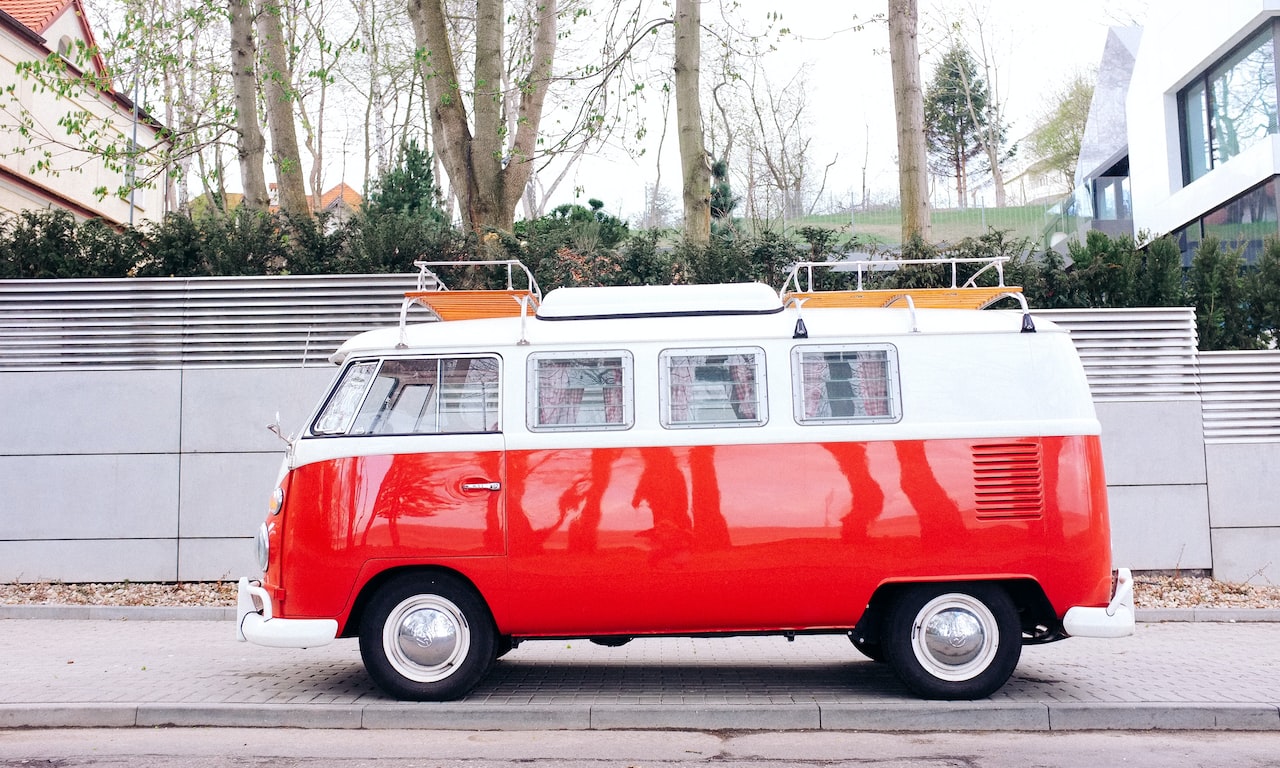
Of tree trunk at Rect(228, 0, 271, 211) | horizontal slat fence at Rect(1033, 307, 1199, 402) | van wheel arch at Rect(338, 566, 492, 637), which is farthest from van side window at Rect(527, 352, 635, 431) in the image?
tree trunk at Rect(228, 0, 271, 211)

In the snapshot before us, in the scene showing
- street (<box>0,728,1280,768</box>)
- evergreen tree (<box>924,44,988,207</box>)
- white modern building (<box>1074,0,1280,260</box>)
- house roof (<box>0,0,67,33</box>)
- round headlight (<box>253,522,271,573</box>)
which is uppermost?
evergreen tree (<box>924,44,988,207</box>)

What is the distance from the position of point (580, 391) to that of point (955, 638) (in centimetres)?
285

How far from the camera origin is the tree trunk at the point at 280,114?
49.5 ft

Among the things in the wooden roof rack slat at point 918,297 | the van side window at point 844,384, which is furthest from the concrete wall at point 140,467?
the van side window at point 844,384

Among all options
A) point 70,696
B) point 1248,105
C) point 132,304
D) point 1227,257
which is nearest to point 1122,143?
point 1248,105

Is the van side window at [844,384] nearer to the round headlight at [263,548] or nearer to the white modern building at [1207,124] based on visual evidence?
the round headlight at [263,548]

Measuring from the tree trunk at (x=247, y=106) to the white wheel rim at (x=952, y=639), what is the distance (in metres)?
11.3

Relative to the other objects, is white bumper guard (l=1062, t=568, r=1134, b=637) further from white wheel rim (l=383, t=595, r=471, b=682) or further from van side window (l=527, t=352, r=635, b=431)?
white wheel rim (l=383, t=595, r=471, b=682)

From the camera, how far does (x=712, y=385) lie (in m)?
7.18

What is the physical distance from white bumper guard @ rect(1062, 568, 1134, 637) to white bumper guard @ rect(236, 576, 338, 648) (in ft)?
15.0

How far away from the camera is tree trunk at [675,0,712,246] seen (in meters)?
14.7

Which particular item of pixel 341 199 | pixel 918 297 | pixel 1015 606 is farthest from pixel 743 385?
pixel 341 199

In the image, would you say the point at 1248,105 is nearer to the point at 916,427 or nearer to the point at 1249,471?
the point at 1249,471

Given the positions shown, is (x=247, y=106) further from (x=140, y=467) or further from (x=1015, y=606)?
(x=1015, y=606)
